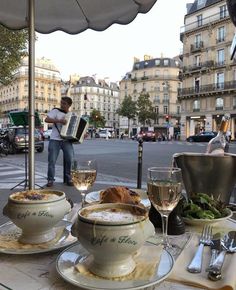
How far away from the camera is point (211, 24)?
1770 inches

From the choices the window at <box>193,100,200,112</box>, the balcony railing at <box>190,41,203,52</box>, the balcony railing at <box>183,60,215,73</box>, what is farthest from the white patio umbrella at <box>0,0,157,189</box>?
the balcony railing at <box>190,41,203,52</box>

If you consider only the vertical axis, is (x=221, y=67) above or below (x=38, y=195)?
above

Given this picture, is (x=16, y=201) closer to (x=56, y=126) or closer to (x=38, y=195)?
(x=38, y=195)

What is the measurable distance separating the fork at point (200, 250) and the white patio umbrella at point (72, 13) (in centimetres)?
150

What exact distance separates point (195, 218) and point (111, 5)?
4.98ft

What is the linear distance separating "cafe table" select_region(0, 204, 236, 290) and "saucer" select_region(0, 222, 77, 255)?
14 mm

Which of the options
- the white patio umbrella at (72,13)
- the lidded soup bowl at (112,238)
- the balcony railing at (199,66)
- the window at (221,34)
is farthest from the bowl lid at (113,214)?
the window at (221,34)

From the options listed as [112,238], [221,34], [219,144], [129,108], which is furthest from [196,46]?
[112,238]

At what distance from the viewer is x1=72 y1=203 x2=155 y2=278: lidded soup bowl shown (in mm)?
796

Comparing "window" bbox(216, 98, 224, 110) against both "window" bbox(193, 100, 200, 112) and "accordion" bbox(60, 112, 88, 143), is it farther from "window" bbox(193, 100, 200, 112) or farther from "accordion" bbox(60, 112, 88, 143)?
"accordion" bbox(60, 112, 88, 143)

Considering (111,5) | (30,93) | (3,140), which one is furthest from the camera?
(3,140)

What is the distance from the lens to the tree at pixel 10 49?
527 inches

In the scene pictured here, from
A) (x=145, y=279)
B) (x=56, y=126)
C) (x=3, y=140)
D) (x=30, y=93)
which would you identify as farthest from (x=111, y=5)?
(x=3, y=140)

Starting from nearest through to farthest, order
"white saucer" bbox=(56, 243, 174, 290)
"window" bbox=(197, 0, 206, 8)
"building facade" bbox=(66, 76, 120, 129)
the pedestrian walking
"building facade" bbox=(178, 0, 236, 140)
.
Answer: "white saucer" bbox=(56, 243, 174, 290), the pedestrian walking, "building facade" bbox=(178, 0, 236, 140), "window" bbox=(197, 0, 206, 8), "building facade" bbox=(66, 76, 120, 129)
